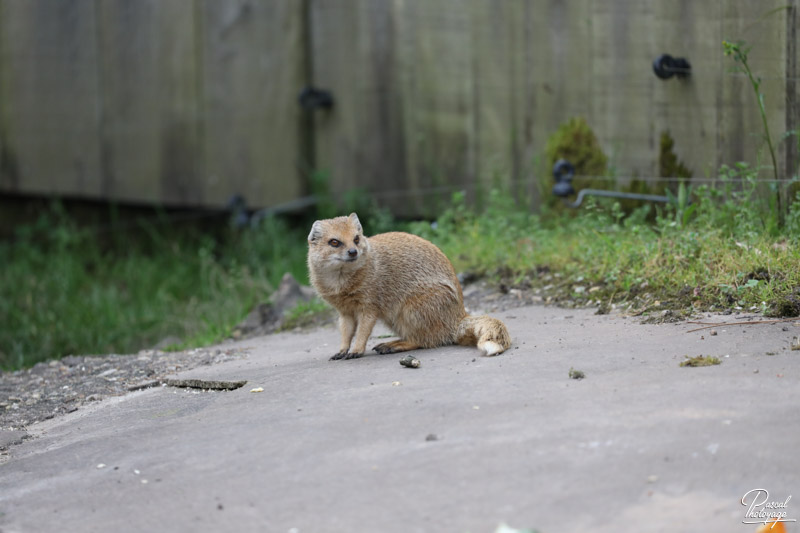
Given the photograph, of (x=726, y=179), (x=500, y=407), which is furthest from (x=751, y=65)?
(x=500, y=407)

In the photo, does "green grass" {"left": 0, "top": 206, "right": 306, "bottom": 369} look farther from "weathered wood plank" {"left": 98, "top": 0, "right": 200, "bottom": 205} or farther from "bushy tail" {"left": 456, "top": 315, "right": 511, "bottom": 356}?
"bushy tail" {"left": 456, "top": 315, "right": 511, "bottom": 356}

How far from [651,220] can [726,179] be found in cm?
81

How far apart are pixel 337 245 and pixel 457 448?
5.56 ft

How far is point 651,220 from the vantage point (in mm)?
5121

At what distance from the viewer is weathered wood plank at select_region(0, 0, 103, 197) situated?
777 cm

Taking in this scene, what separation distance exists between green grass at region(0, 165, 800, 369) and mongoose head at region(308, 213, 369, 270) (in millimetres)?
1202

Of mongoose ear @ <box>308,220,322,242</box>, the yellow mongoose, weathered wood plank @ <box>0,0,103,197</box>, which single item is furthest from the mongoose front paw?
weathered wood plank @ <box>0,0,103,197</box>

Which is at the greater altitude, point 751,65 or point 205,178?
point 751,65

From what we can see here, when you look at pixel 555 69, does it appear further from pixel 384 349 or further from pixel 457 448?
pixel 457 448

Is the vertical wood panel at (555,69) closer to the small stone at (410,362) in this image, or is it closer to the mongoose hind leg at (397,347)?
the mongoose hind leg at (397,347)

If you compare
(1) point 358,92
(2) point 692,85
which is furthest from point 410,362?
(1) point 358,92

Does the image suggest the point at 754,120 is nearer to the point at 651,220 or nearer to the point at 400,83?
the point at 651,220

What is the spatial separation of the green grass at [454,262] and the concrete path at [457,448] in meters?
0.50
